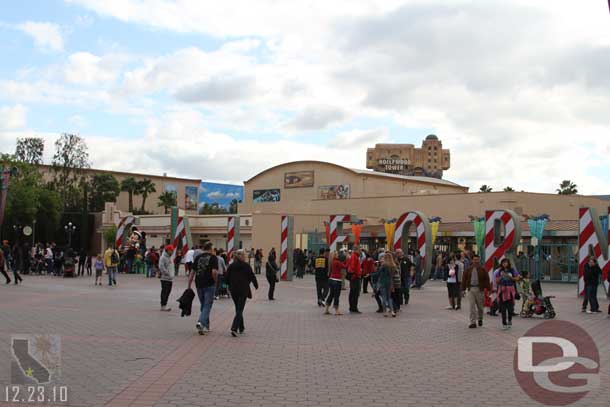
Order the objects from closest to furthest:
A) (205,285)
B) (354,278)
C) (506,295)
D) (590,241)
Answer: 1. (205,285)
2. (506,295)
3. (354,278)
4. (590,241)

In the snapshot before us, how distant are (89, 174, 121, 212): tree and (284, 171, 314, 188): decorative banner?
31895 millimetres

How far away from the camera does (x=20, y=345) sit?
789cm

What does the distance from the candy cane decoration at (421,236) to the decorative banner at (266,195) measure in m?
44.1

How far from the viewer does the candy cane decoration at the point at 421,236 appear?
28.3 metres

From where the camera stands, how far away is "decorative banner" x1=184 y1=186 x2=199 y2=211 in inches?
4368

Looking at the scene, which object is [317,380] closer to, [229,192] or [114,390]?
[114,390]

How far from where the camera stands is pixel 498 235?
22.5 metres

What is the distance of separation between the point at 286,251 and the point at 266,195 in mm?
38325

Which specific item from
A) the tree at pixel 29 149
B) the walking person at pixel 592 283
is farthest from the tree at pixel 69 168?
the walking person at pixel 592 283

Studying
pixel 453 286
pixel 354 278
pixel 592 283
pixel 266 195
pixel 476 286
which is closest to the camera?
pixel 476 286

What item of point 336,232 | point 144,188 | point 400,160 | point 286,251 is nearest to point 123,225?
point 286,251

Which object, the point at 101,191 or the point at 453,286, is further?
the point at 101,191

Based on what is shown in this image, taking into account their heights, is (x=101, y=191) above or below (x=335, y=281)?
above

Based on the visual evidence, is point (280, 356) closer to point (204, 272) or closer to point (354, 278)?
point (204, 272)
